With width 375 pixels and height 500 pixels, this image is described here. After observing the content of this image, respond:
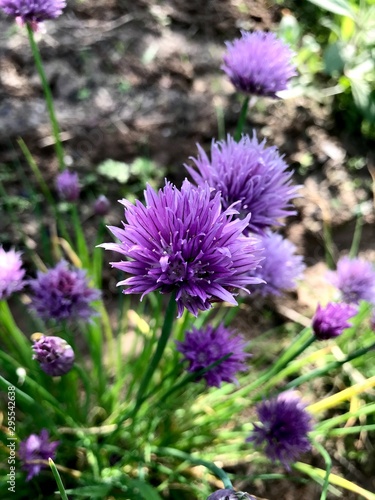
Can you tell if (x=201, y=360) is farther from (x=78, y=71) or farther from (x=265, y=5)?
(x=265, y=5)

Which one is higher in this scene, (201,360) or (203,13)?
(203,13)

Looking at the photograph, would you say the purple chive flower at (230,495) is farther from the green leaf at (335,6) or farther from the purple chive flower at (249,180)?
the green leaf at (335,6)

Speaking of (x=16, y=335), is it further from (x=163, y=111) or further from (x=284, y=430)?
(x=163, y=111)

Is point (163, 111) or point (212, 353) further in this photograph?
point (163, 111)

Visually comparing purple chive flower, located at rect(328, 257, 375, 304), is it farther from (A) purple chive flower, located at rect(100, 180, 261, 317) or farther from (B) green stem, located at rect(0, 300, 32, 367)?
(B) green stem, located at rect(0, 300, 32, 367)

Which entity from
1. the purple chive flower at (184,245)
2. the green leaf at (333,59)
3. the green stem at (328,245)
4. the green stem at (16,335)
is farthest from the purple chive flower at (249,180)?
the green leaf at (333,59)

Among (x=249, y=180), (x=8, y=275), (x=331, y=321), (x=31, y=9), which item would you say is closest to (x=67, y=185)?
(x=8, y=275)

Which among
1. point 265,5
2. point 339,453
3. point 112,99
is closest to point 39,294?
point 112,99
